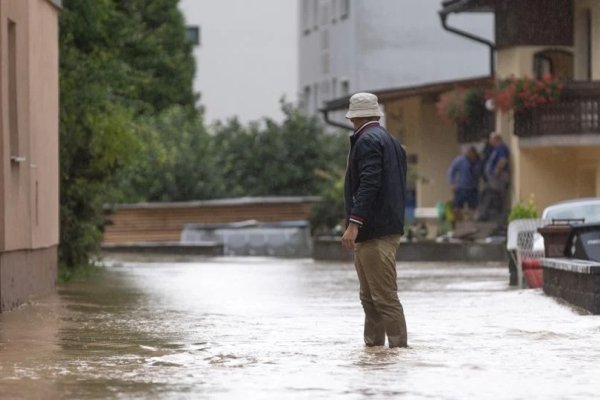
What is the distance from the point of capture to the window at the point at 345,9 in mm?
69938

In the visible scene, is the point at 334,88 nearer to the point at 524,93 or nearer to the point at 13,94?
the point at 524,93

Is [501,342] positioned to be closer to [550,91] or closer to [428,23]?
[550,91]

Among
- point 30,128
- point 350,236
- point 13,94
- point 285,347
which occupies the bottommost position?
point 285,347

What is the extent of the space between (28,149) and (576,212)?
7003 millimetres

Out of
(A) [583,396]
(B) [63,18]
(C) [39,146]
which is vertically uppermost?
(B) [63,18]

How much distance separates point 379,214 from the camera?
49.0 ft

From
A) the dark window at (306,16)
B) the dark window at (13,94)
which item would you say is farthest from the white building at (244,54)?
the dark window at (13,94)

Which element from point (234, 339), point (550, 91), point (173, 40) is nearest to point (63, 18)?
point (550, 91)

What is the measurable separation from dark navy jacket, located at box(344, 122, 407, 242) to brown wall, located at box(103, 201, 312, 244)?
3910cm

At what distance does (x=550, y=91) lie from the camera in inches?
1459

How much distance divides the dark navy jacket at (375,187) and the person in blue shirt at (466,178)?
2755cm

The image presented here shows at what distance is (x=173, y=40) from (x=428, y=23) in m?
8.35

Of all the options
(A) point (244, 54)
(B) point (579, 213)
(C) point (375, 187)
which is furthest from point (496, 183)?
(A) point (244, 54)

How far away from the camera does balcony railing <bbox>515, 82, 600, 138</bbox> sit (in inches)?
1449
